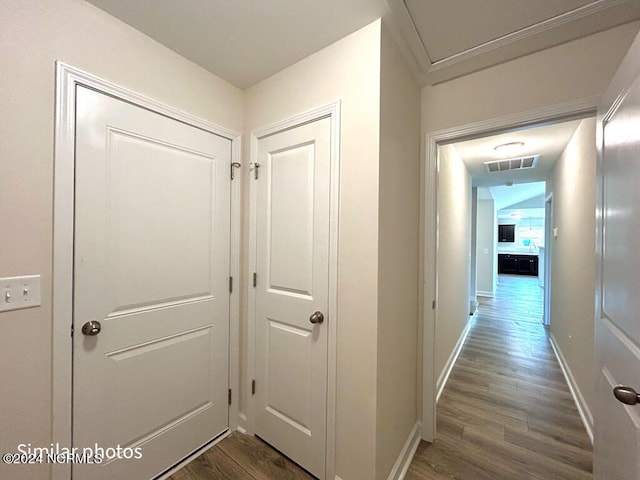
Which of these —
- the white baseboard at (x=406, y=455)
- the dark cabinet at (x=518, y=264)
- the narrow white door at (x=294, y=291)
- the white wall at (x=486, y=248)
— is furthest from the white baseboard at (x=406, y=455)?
the dark cabinet at (x=518, y=264)

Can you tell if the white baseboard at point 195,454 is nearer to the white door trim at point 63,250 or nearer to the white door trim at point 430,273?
the white door trim at point 63,250

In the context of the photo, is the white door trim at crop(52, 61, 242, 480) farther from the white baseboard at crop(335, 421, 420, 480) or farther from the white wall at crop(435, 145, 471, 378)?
the white wall at crop(435, 145, 471, 378)

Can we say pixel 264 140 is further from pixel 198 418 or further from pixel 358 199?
pixel 198 418

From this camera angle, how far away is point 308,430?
4.88 ft

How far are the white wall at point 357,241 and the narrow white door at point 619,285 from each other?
835 millimetres

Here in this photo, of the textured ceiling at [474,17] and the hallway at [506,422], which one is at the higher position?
the textured ceiling at [474,17]

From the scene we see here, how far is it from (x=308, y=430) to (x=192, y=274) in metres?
1.16

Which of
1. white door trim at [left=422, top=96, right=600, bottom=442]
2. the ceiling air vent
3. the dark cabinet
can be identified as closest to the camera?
white door trim at [left=422, top=96, right=600, bottom=442]

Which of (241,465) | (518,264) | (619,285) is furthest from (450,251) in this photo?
(518,264)

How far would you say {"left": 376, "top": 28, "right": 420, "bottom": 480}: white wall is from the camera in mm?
1288

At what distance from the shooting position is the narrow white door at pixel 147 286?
3.94 ft

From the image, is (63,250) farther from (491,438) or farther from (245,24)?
(491,438)

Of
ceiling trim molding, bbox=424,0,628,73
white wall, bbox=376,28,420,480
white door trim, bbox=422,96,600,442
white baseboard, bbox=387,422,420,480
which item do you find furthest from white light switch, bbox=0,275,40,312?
ceiling trim molding, bbox=424,0,628,73

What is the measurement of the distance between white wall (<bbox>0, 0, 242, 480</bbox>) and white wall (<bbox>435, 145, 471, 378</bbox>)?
231 centimetres
